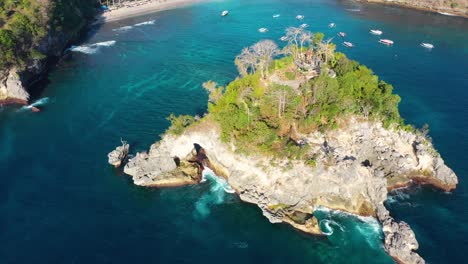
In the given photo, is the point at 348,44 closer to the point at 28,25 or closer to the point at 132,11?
the point at 132,11

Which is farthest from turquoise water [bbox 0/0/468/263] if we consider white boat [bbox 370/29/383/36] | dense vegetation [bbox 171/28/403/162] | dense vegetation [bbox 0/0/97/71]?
dense vegetation [bbox 171/28/403/162]

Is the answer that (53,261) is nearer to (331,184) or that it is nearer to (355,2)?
(331,184)

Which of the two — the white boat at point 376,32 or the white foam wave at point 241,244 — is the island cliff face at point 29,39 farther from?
the white boat at point 376,32

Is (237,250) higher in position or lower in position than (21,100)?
lower

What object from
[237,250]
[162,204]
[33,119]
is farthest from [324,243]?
[33,119]

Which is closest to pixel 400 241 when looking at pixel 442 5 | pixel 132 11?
pixel 442 5

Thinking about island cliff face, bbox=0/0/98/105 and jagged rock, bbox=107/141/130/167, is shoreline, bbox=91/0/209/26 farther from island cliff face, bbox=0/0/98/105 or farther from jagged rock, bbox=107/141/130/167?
jagged rock, bbox=107/141/130/167
